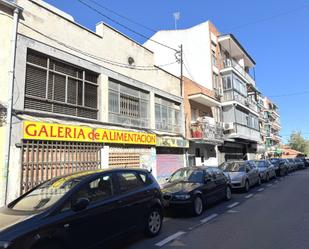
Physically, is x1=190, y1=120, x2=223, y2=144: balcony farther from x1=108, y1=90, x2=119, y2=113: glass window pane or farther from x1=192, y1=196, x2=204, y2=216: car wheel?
x1=192, y1=196, x2=204, y2=216: car wheel

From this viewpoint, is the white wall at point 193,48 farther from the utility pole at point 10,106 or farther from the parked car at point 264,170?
the utility pole at point 10,106

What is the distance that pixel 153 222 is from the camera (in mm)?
6668

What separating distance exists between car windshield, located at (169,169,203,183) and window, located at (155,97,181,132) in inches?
261

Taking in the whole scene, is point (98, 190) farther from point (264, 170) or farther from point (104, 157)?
point (264, 170)

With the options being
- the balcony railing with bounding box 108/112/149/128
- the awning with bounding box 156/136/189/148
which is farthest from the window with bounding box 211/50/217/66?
the balcony railing with bounding box 108/112/149/128

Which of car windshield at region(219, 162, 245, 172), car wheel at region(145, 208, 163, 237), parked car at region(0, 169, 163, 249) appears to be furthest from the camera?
car windshield at region(219, 162, 245, 172)

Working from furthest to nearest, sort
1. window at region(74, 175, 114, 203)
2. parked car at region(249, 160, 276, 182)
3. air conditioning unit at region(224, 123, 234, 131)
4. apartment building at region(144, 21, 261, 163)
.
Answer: air conditioning unit at region(224, 123, 234, 131)
apartment building at region(144, 21, 261, 163)
parked car at region(249, 160, 276, 182)
window at region(74, 175, 114, 203)

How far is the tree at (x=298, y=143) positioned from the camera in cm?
9594

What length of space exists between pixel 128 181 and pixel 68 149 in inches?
→ 209

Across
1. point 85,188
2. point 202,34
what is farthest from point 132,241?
point 202,34

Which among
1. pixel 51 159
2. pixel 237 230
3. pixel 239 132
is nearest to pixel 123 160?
pixel 51 159

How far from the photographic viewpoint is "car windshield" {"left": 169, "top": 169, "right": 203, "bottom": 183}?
32.9 ft

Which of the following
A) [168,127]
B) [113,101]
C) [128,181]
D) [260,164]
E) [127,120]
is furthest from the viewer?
[260,164]

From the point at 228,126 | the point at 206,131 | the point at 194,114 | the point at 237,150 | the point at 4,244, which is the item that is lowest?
the point at 4,244
